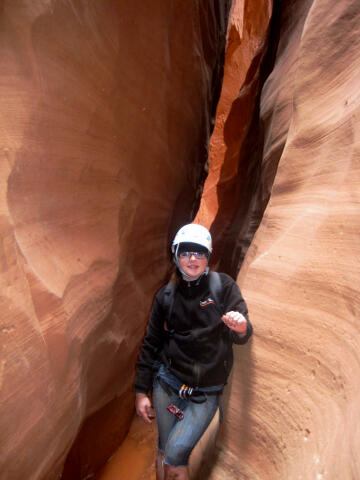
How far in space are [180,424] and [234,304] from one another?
2.40ft

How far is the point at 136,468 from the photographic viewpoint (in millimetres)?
2605

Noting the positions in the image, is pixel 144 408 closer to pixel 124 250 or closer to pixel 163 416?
pixel 163 416

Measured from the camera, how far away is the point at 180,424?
161cm

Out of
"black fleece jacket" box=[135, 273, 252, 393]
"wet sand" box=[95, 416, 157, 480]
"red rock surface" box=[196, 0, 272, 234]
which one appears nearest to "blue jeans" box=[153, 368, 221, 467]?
"black fleece jacket" box=[135, 273, 252, 393]

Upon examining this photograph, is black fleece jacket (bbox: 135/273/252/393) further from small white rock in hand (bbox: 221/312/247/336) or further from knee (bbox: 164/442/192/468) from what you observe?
knee (bbox: 164/442/192/468)

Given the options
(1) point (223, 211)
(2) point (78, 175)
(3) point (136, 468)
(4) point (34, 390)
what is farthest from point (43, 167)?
(1) point (223, 211)

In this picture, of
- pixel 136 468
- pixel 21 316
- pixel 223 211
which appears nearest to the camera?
pixel 21 316

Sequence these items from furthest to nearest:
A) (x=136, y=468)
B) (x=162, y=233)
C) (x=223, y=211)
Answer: (x=223, y=211), (x=162, y=233), (x=136, y=468)

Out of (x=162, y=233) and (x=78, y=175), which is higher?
(x=78, y=175)

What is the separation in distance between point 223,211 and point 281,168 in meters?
4.01

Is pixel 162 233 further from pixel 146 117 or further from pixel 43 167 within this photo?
pixel 43 167

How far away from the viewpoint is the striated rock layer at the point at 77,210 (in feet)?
4.76

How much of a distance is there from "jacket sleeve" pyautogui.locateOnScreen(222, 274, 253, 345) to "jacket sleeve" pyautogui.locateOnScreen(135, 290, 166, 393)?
15.5 inches

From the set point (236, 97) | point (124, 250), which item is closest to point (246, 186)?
point (236, 97)
